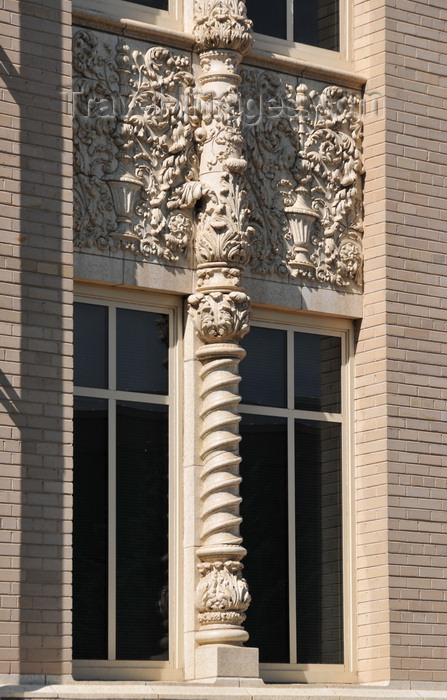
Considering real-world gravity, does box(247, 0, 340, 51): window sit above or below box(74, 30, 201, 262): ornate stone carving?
above

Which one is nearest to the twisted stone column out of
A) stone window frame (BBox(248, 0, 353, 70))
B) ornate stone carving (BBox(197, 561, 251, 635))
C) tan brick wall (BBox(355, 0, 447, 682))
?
ornate stone carving (BBox(197, 561, 251, 635))

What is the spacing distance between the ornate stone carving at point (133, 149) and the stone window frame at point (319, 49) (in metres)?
1.15

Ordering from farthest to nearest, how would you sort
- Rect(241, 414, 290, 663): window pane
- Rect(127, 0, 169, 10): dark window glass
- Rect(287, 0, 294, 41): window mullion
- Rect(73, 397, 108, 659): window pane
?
1. Rect(287, 0, 294, 41): window mullion
2. Rect(127, 0, 169, 10): dark window glass
3. Rect(241, 414, 290, 663): window pane
4. Rect(73, 397, 108, 659): window pane

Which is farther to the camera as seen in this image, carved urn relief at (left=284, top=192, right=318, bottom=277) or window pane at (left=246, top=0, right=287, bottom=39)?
window pane at (left=246, top=0, right=287, bottom=39)

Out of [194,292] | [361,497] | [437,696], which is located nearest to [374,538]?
[361,497]

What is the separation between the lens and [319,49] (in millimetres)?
17453

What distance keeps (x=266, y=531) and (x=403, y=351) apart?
7.71 feet

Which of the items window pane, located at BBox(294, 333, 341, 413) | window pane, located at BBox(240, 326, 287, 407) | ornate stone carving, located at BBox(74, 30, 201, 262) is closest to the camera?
ornate stone carving, located at BBox(74, 30, 201, 262)

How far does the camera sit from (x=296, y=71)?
17.0m

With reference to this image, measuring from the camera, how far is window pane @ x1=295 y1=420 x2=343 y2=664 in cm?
1630

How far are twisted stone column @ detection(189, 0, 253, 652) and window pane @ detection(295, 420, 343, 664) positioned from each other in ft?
3.61

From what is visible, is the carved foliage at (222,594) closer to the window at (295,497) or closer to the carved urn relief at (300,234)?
the window at (295,497)

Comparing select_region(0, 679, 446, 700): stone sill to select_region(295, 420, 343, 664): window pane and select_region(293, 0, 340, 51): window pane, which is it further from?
select_region(293, 0, 340, 51): window pane

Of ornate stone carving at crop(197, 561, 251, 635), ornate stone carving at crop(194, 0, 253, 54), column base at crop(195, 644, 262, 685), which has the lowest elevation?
column base at crop(195, 644, 262, 685)
